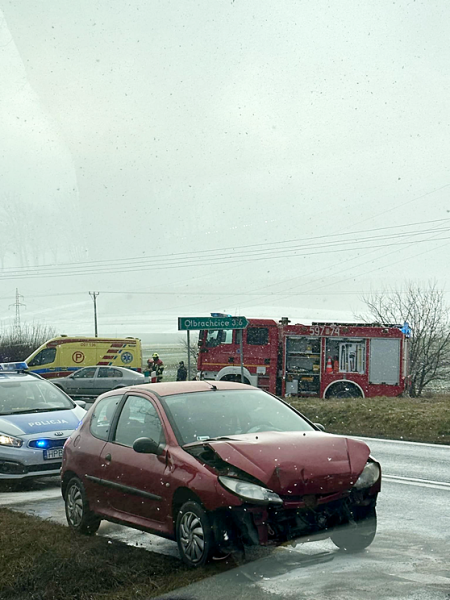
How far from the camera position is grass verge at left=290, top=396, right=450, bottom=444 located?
54.6 ft

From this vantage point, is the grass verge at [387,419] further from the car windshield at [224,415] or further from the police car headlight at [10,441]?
the car windshield at [224,415]

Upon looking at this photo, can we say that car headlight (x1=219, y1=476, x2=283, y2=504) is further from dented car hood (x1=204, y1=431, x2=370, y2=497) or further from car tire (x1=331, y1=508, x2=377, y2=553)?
car tire (x1=331, y1=508, x2=377, y2=553)

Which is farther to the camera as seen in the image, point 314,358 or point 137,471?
point 314,358

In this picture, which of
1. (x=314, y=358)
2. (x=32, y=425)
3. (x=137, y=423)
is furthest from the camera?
(x=314, y=358)

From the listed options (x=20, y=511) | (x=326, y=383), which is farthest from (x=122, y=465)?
(x=326, y=383)

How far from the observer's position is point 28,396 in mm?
12656

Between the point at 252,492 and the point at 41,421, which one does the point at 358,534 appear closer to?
the point at 252,492

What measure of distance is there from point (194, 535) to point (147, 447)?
86 centimetres

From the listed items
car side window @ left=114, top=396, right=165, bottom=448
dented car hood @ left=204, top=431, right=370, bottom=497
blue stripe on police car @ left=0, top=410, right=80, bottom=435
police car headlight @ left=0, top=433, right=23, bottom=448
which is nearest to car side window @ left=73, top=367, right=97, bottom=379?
blue stripe on police car @ left=0, top=410, right=80, bottom=435

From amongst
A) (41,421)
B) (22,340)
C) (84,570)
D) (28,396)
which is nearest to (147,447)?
(84,570)

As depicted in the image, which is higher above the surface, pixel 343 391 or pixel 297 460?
pixel 297 460

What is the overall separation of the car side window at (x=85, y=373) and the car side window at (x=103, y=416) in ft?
72.2

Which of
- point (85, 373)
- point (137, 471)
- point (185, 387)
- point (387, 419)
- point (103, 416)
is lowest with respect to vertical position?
point (85, 373)

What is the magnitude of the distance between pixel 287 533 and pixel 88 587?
1452 mm
